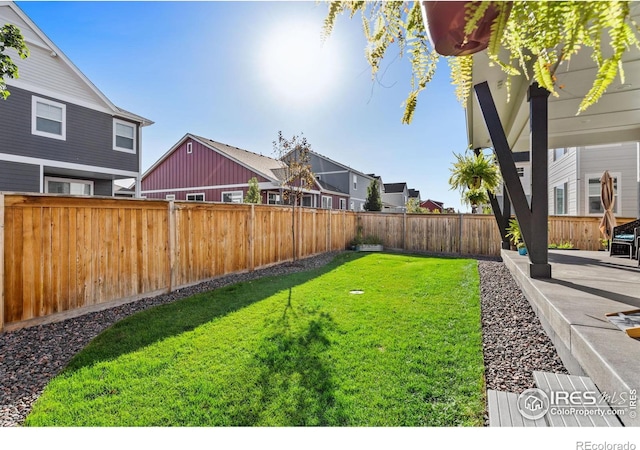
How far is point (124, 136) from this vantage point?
38.7 ft

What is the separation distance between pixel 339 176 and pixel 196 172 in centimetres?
998

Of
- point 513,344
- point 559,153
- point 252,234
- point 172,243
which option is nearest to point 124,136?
point 252,234

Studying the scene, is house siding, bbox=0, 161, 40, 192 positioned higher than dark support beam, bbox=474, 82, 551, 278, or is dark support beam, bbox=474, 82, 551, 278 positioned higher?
house siding, bbox=0, 161, 40, 192

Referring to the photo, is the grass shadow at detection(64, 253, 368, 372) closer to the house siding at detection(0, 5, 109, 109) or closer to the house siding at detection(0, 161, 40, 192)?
the house siding at detection(0, 161, 40, 192)

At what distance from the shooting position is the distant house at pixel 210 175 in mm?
16469

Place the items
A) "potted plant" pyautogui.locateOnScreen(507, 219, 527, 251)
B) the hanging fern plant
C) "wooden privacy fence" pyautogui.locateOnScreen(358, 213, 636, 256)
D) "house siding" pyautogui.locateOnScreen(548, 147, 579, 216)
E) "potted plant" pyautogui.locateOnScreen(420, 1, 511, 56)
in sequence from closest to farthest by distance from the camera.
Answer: the hanging fern plant, "potted plant" pyautogui.locateOnScreen(420, 1, 511, 56), "potted plant" pyautogui.locateOnScreen(507, 219, 527, 251), "wooden privacy fence" pyautogui.locateOnScreen(358, 213, 636, 256), "house siding" pyautogui.locateOnScreen(548, 147, 579, 216)

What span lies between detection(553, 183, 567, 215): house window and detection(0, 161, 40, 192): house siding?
56.5 feet

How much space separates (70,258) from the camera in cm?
391

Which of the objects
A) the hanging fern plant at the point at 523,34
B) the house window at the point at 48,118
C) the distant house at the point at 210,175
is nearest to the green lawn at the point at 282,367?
the hanging fern plant at the point at 523,34

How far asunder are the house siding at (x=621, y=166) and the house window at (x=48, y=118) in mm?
16065

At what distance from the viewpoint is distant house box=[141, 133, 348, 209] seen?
16.5 metres

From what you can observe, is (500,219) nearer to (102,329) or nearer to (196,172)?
(102,329)

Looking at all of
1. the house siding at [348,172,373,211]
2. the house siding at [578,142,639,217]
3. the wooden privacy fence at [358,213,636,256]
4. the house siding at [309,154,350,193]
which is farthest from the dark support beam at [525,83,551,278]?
the house siding at [348,172,373,211]

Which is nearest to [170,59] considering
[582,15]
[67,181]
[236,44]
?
[236,44]
